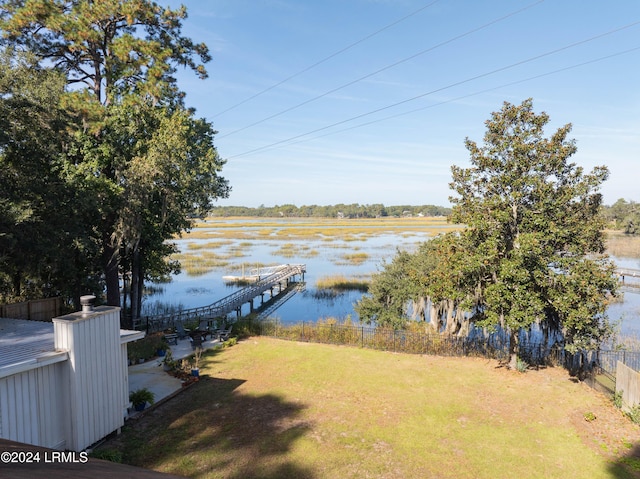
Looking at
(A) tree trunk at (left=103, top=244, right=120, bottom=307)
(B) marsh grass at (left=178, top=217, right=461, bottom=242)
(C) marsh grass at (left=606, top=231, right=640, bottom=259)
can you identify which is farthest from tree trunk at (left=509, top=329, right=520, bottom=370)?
(B) marsh grass at (left=178, top=217, right=461, bottom=242)

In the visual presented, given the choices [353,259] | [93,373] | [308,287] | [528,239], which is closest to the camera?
[93,373]

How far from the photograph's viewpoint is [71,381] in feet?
29.3

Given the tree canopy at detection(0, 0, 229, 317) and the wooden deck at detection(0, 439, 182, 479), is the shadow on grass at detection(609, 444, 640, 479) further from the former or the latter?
the tree canopy at detection(0, 0, 229, 317)

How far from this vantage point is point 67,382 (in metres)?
8.99

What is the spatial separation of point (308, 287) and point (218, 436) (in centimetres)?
3435

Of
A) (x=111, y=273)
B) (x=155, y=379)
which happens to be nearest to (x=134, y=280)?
(x=111, y=273)

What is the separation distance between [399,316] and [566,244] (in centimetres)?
1112

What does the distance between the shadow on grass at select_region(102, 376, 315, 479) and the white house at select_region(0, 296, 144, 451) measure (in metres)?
1.05

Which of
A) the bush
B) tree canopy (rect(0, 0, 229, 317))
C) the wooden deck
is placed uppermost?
tree canopy (rect(0, 0, 229, 317))

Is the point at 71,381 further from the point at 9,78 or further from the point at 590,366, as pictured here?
the point at 590,366

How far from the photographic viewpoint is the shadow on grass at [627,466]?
869 cm

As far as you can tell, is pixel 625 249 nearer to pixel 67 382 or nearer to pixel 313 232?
pixel 313 232

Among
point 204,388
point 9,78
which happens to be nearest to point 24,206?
point 9,78

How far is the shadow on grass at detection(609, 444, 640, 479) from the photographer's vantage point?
8688 millimetres
